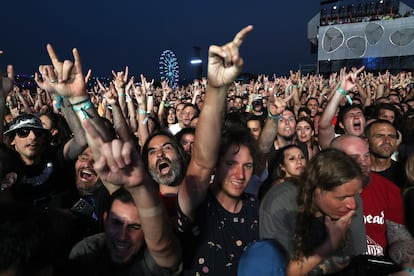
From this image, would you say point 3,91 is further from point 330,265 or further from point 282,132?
point 282,132

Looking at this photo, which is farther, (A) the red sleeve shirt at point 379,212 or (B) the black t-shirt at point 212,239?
(A) the red sleeve shirt at point 379,212

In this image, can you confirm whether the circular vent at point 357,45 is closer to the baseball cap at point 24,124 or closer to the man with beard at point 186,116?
the man with beard at point 186,116

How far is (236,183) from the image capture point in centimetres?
196

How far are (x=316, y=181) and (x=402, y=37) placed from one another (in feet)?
86.6

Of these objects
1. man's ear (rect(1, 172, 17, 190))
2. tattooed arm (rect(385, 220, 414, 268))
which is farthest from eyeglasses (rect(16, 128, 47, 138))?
tattooed arm (rect(385, 220, 414, 268))

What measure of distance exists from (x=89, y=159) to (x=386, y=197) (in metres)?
2.37

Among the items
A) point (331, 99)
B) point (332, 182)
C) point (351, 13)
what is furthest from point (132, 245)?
point (351, 13)

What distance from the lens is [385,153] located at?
355 centimetres

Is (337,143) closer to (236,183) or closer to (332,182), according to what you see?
(332,182)

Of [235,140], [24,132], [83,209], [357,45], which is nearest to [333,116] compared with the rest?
[235,140]

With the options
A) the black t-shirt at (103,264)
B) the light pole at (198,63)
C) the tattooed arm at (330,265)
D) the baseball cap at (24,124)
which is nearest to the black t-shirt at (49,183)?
the baseball cap at (24,124)

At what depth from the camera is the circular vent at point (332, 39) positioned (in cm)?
2607

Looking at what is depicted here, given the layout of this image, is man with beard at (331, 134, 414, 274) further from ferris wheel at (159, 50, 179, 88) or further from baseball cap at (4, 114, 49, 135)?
ferris wheel at (159, 50, 179, 88)

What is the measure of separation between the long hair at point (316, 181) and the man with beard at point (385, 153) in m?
1.67
